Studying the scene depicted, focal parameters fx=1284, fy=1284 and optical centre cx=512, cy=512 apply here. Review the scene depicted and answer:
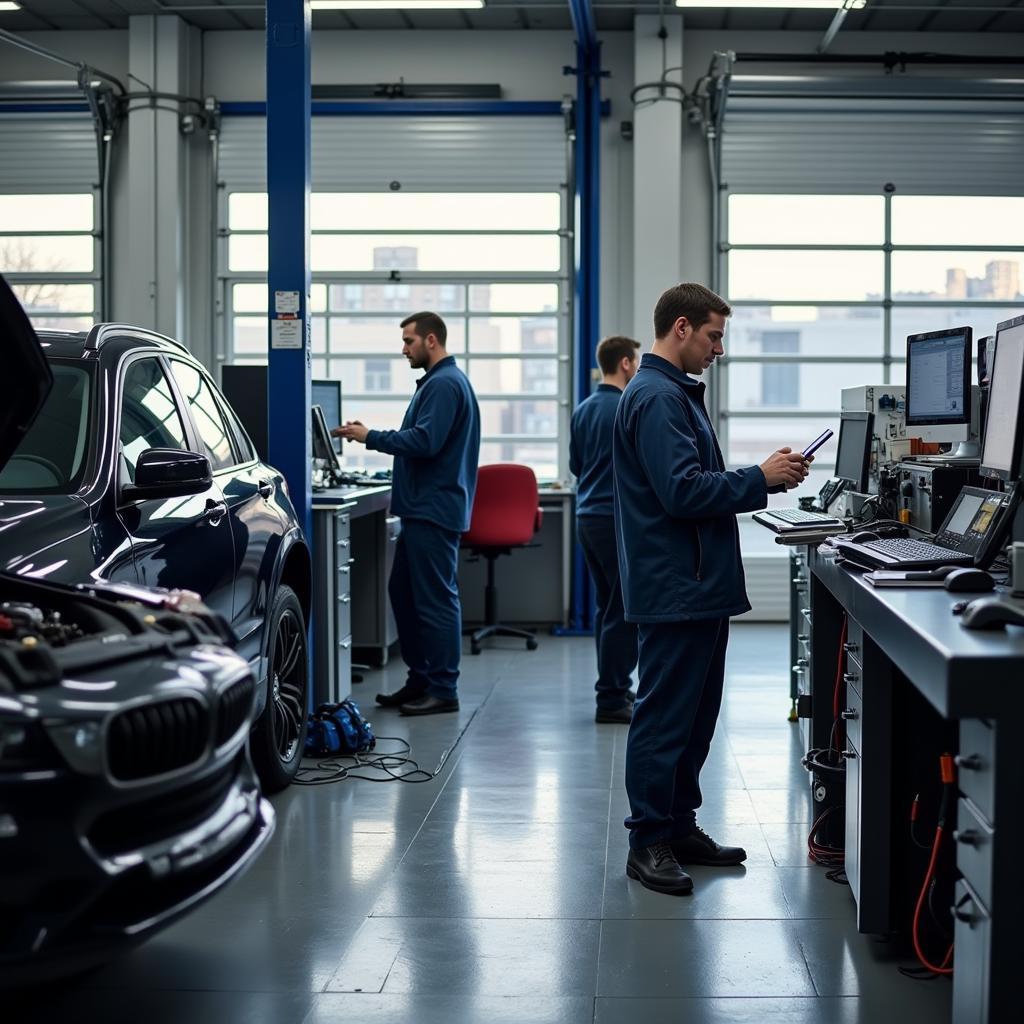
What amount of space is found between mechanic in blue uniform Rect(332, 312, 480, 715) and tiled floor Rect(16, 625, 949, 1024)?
1.00 metres

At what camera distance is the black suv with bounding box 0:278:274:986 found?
1.98 m

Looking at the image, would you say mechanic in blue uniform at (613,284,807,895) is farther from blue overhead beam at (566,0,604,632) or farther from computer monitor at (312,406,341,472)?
blue overhead beam at (566,0,604,632)

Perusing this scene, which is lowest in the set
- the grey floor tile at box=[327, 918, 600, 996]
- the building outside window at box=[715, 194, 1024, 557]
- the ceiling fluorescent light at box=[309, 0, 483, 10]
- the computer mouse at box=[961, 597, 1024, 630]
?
the grey floor tile at box=[327, 918, 600, 996]

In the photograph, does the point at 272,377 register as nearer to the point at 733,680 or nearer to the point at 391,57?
the point at 733,680

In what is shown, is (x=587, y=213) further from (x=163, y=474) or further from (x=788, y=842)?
(x=163, y=474)

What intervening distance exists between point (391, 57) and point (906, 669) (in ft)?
26.2

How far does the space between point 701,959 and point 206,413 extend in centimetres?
235

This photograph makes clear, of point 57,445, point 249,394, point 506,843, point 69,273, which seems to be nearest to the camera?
point 57,445

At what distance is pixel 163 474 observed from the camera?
3.23 m

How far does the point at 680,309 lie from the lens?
11.7 feet

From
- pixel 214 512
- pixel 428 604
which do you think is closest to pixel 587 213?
pixel 428 604

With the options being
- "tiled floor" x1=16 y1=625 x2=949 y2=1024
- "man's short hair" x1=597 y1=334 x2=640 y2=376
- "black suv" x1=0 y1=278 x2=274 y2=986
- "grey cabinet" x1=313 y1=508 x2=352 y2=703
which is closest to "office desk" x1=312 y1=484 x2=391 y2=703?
"grey cabinet" x1=313 y1=508 x2=352 y2=703

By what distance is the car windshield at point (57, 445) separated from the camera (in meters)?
3.23

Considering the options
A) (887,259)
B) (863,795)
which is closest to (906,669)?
(863,795)
